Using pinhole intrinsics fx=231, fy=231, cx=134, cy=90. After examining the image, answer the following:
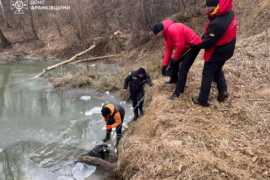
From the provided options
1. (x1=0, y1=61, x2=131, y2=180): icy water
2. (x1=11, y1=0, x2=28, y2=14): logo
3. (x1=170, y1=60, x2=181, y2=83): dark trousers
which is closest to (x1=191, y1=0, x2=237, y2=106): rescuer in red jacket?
(x1=170, y1=60, x2=181, y2=83): dark trousers

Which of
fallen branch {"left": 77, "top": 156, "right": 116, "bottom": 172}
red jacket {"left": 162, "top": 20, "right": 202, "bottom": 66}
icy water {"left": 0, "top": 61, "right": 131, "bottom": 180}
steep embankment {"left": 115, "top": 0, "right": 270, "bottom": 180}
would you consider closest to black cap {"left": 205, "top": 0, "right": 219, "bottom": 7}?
red jacket {"left": 162, "top": 20, "right": 202, "bottom": 66}

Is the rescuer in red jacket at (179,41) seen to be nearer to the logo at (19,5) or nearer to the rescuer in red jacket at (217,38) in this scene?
the rescuer in red jacket at (217,38)

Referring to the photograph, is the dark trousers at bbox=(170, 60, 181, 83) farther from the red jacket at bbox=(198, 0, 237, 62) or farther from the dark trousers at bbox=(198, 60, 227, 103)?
the red jacket at bbox=(198, 0, 237, 62)

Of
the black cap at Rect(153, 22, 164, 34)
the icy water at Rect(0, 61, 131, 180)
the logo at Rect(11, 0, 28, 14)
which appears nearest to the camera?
the black cap at Rect(153, 22, 164, 34)

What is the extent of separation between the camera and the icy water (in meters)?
4.54

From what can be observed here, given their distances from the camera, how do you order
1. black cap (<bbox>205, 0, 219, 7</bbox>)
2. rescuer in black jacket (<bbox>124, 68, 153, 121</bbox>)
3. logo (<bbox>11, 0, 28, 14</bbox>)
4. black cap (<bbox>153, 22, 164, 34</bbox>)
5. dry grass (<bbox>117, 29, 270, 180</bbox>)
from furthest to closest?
logo (<bbox>11, 0, 28, 14</bbox>) → rescuer in black jacket (<bbox>124, 68, 153, 121</bbox>) → black cap (<bbox>153, 22, 164, 34</bbox>) → black cap (<bbox>205, 0, 219, 7</bbox>) → dry grass (<bbox>117, 29, 270, 180</bbox>)

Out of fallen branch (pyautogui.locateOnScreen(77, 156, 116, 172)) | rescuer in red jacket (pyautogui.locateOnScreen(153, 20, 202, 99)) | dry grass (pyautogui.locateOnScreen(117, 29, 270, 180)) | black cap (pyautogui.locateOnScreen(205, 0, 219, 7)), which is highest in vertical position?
black cap (pyautogui.locateOnScreen(205, 0, 219, 7))

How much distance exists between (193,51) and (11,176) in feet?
13.5

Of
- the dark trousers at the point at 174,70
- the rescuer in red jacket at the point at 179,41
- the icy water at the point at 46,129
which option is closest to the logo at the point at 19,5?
the icy water at the point at 46,129

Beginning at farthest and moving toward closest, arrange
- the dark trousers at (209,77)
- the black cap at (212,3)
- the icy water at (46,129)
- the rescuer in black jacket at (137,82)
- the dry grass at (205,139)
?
the rescuer in black jacket at (137,82)
the icy water at (46,129)
the dark trousers at (209,77)
the black cap at (212,3)
the dry grass at (205,139)

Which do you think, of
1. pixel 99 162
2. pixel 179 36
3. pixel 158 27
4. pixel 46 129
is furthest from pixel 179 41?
pixel 46 129

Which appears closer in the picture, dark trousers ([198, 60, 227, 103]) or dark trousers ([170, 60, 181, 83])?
dark trousers ([198, 60, 227, 103])

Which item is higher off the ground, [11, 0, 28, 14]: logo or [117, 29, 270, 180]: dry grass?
[11, 0, 28, 14]: logo

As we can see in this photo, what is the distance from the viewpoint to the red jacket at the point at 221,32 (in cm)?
327
